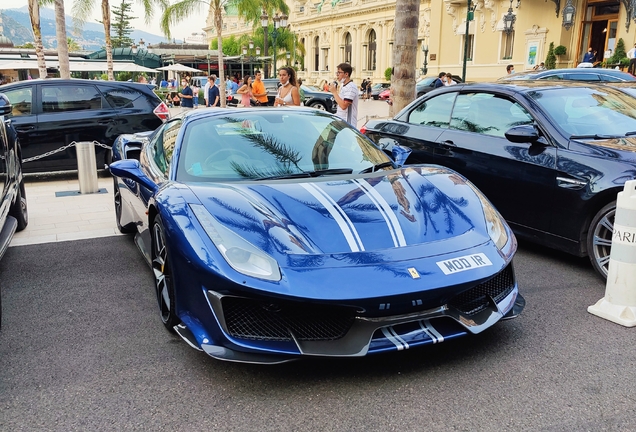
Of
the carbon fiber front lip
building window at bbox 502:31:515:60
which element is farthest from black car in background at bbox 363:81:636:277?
building window at bbox 502:31:515:60

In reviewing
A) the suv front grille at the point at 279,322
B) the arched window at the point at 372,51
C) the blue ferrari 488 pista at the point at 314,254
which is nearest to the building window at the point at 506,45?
the arched window at the point at 372,51

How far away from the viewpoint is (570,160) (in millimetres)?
4434

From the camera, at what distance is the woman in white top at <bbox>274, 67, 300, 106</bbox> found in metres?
9.12

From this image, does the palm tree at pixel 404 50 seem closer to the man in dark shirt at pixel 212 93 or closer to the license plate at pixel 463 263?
the license plate at pixel 463 263

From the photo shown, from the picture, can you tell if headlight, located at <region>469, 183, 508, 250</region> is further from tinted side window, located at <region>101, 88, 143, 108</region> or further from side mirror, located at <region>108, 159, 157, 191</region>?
tinted side window, located at <region>101, 88, 143, 108</region>

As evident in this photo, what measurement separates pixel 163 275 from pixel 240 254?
0.84 meters

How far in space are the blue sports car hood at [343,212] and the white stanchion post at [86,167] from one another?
5.05 metres

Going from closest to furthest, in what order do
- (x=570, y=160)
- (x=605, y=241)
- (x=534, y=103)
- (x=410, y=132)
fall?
(x=605, y=241) → (x=570, y=160) → (x=534, y=103) → (x=410, y=132)

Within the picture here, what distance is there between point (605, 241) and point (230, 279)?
2.82 m

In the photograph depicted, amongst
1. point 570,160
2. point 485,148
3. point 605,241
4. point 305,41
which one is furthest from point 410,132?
point 305,41

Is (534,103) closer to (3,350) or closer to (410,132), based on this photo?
(410,132)

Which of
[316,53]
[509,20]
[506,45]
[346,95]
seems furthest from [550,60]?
[316,53]

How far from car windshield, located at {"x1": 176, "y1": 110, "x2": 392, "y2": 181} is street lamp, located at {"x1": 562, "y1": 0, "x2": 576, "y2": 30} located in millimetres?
28169

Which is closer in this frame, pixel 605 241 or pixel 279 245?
pixel 279 245
